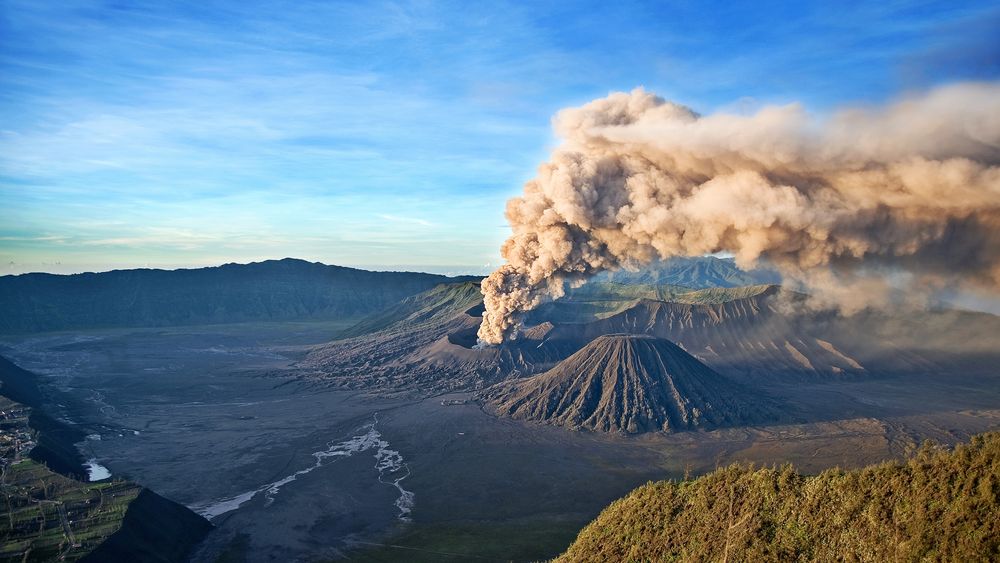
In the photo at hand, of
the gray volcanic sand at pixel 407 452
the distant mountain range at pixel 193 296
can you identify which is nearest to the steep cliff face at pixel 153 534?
the gray volcanic sand at pixel 407 452

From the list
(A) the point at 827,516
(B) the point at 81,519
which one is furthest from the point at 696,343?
(B) the point at 81,519

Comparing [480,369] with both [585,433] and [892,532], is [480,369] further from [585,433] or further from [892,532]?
[892,532]

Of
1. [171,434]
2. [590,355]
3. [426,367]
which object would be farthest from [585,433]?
[171,434]

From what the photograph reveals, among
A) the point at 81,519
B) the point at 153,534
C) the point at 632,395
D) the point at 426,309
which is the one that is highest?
the point at 426,309

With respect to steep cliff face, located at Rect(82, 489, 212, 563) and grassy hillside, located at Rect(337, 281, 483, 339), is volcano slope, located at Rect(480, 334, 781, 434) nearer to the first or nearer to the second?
steep cliff face, located at Rect(82, 489, 212, 563)

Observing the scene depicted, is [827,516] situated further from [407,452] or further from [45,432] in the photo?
[45,432]

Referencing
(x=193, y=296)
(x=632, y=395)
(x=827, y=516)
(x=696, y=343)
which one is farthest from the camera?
(x=193, y=296)

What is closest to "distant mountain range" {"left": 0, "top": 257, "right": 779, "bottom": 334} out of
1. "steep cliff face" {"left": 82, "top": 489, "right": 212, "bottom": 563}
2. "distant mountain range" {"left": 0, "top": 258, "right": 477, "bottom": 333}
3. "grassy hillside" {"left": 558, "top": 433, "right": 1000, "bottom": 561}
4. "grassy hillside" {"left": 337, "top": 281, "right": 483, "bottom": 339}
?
"distant mountain range" {"left": 0, "top": 258, "right": 477, "bottom": 333}
